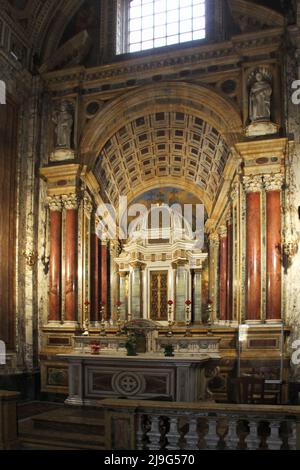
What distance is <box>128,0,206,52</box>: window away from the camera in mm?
15164

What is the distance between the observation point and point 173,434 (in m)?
6.49

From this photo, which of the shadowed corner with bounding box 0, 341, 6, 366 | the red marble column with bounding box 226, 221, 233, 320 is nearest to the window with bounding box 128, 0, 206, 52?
the red marble column with bounding box 226, 221, 233, 320

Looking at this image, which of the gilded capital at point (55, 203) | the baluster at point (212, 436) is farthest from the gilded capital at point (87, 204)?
the baluster at point (212, 436)

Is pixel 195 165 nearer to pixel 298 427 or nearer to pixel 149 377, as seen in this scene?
pixel 149 377

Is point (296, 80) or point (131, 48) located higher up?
point (131, 48)

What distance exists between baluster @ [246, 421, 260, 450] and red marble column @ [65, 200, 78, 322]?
8359 mm

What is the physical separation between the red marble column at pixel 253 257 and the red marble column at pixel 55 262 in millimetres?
4667

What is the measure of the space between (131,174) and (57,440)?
11.0 meters

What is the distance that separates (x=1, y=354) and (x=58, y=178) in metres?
4.52

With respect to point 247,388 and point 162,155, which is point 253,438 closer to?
point 247,388

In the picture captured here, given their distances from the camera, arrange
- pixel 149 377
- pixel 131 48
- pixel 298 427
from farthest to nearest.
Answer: pixel 131 48
pixel 149 377
pixel 298 427

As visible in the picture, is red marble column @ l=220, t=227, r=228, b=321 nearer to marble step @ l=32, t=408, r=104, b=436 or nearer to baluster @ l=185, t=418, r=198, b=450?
marble step @ l=32, t=408, r=104, b=436
